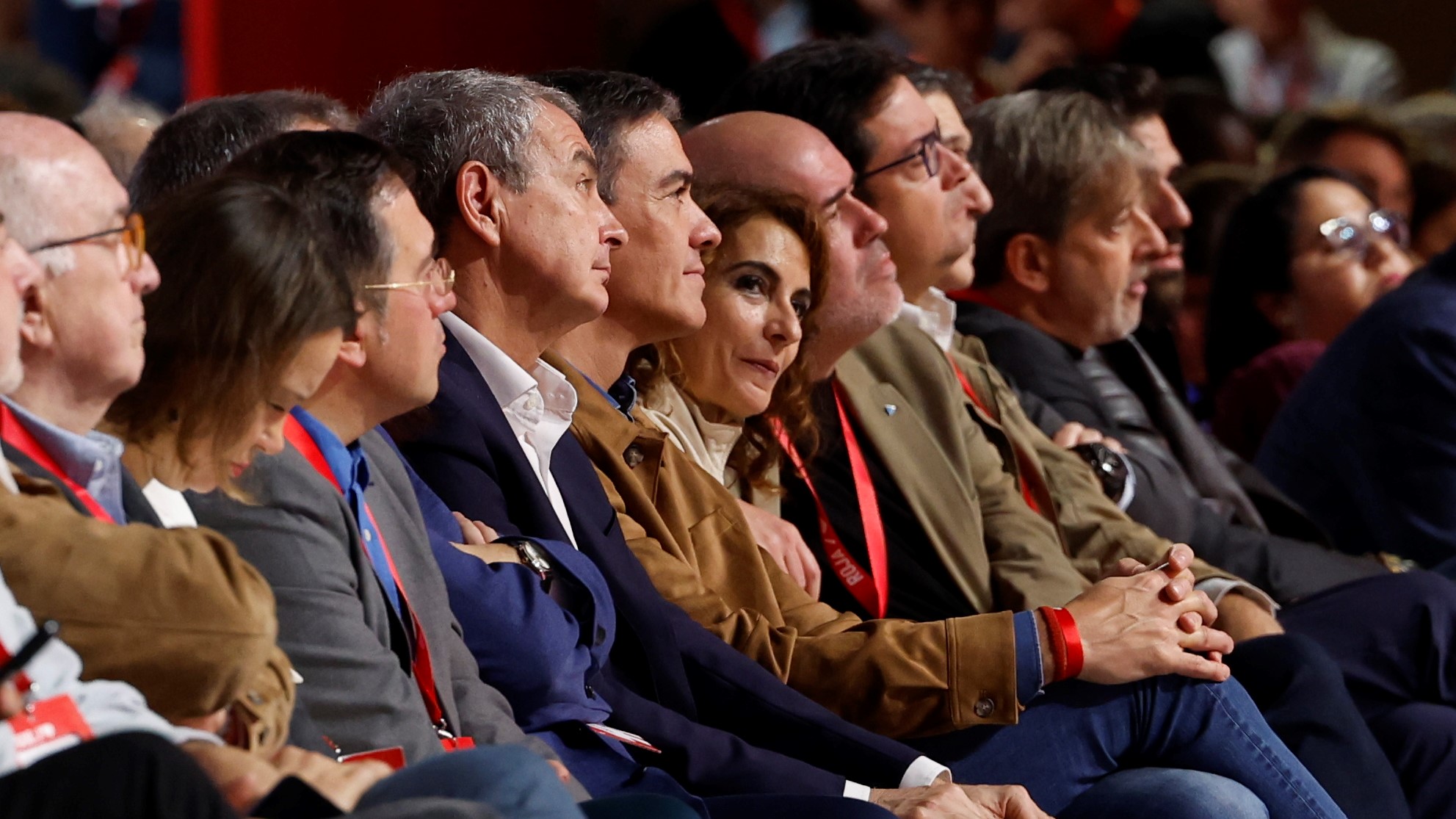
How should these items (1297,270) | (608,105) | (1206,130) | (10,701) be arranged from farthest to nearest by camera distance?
(1206,130)
(1297,270)
(608,105)
(10,701)

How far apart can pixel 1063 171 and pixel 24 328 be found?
2.73 meters

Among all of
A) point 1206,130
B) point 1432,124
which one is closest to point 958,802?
point 1206,130

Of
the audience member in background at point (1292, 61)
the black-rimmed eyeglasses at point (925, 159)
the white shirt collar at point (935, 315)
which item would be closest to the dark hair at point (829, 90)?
the black-rimmed eyeglasses at point (925, 159)

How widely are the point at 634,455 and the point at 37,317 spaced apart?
3.68ft

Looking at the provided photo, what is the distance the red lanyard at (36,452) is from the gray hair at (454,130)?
95 centimetres

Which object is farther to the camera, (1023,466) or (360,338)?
(1023,466)

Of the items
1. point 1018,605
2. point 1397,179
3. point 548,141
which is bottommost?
point 1397,179

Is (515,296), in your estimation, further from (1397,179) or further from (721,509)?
(1397,179)

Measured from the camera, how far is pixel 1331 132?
20.4ft

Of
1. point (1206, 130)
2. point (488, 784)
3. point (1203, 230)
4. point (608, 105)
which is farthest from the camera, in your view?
point (1206, 130)

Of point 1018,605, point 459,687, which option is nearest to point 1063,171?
point 1018,605

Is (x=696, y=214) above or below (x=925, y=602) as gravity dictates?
above

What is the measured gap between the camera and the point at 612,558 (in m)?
2.53

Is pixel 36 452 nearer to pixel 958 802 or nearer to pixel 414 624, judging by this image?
pixel 414 624
